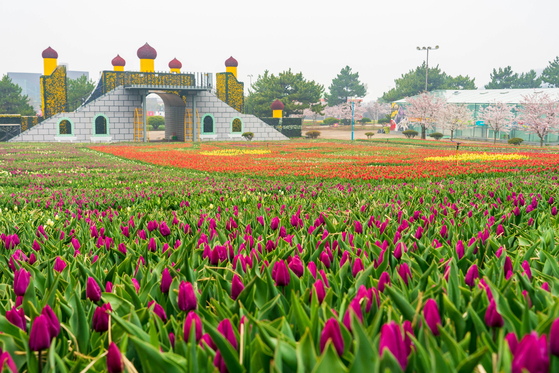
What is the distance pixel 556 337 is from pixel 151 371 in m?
1.12

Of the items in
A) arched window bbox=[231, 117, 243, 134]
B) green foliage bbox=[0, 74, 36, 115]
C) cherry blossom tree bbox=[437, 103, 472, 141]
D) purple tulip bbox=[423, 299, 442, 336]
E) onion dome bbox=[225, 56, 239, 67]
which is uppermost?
onion dome bbox=[225, 56, 239, 67]

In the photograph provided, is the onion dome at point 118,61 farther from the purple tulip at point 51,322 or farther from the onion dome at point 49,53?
the purple tulip at point 51,322

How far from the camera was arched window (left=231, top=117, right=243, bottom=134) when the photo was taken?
42.7 metres

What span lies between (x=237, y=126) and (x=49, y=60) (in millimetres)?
18619

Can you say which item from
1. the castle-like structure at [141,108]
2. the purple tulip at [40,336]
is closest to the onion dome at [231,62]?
the castle-like structure at [141,108]

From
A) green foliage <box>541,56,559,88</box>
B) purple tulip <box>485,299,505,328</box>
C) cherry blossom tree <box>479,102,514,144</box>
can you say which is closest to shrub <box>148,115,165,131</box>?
cherry blossom tree <box>479,102,514,144</box>

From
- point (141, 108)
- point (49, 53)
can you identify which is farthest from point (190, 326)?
point (49, 53)

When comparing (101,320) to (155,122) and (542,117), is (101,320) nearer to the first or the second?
(542,117)

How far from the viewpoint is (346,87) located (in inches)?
3634

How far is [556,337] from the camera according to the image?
1.18 m

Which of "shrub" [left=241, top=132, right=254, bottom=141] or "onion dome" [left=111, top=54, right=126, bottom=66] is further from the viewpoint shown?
"onion dome" [left=111, top=54, right=126, bottom=66]

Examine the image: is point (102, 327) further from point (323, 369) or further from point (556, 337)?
point (556, 337)

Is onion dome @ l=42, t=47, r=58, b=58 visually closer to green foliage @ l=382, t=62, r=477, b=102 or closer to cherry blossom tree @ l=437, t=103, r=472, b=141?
cherry blossom tree @ l=437, t=103, r=472, b=141

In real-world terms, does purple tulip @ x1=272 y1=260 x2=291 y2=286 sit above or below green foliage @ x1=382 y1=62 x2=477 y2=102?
below
